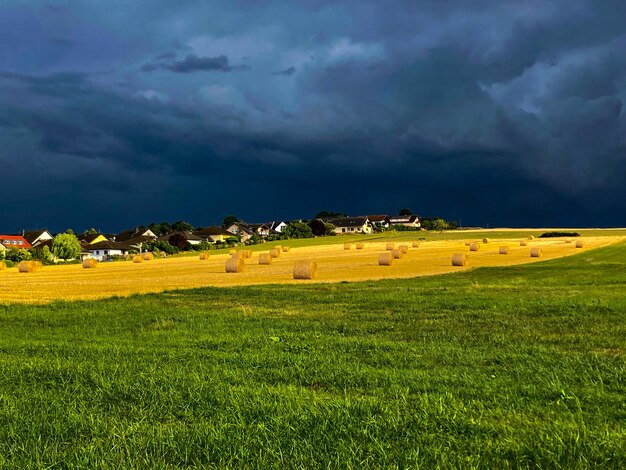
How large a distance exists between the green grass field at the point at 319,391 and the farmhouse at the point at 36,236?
563 feet

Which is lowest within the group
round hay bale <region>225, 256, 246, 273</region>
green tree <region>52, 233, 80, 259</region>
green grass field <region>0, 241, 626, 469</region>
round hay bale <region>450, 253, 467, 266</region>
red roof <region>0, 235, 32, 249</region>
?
green grass field <region>0, 241, 626, 469</region>

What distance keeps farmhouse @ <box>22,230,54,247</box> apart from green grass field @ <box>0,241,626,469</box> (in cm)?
17173

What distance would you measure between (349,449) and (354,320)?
37.4 ft

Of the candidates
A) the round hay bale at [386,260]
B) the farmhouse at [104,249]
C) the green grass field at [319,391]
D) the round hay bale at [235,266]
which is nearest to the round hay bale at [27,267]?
the round hay bale at [235,266]

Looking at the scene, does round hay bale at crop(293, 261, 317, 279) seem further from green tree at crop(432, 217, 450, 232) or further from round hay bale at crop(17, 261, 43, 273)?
green tree at crop(432, 217, 450, 232)

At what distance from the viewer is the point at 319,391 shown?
27.3ft

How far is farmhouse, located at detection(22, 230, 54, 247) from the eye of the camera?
565 ft

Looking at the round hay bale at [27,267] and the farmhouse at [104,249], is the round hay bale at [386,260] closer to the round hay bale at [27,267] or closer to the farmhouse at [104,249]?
the round hay bale at [27,267]

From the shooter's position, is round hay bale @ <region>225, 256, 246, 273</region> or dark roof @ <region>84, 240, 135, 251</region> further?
dark roof @ <region>84, 240, 135, 251</region>

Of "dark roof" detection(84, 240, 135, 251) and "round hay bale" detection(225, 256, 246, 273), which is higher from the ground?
"dark roof" detection(84, 240, 135, 251)

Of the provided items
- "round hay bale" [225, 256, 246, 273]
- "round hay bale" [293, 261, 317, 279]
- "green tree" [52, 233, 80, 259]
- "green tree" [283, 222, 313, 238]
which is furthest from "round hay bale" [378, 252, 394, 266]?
"green tree" [283, 222, 313, 238]

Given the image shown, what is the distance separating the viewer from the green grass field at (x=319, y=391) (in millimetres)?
5766

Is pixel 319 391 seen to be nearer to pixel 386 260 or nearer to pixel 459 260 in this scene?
pixel 459 260

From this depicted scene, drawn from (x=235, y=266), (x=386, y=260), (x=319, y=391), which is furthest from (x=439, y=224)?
(x=319, y=391)
